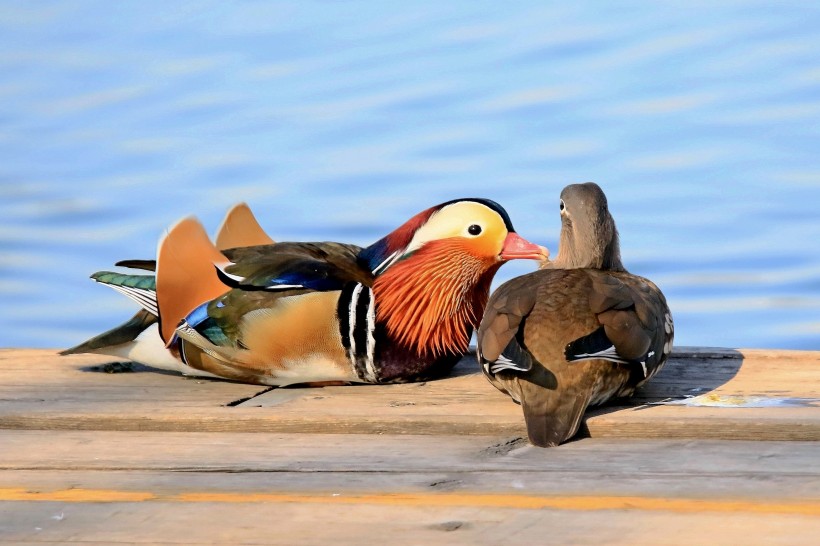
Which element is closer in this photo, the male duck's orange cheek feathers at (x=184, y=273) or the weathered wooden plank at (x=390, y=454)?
the weathered wooden plank at (x=390, y=454)

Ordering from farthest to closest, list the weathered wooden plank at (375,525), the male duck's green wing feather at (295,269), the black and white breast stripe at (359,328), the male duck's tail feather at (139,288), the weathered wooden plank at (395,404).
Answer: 1. the male duck's tail feather at (139,288)
2. the male duck's green wing feather at (295,269)
3. the black and white breast stripe at (359,328)
4. the weathered wooden plank at (395,404)
5. the weathered wooden plank at (375,525)

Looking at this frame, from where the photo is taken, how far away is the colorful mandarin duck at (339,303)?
4.78 m

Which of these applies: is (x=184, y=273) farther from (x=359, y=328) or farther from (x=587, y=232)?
(x=587, y=232)

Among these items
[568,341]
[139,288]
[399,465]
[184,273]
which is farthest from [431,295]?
[399,465]

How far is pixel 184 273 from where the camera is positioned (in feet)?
16.1

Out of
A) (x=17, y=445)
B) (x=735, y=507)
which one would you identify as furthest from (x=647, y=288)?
(x=17, y=445)

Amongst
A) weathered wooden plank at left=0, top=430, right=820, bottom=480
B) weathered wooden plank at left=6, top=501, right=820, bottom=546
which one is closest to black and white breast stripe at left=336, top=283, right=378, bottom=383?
weathered wooden plank at left=0, top=430, right=820, bottom=480

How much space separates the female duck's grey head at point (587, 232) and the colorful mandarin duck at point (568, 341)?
0.17m

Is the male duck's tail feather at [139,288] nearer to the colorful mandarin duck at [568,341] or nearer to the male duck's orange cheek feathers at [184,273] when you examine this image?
the male duck's orange cheek feathers at [184,273]

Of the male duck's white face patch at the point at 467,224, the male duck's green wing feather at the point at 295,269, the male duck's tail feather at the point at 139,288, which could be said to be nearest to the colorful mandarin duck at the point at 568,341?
the male duck's white face patch at the point at 467,224

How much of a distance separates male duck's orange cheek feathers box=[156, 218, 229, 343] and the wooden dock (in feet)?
0.86

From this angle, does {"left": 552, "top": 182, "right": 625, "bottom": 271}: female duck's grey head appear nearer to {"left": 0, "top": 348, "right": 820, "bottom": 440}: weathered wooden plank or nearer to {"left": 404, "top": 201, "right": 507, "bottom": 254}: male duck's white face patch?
{"left": 404, "top": 201, "right": 507, "bottom": 254}: male duck's white face patch

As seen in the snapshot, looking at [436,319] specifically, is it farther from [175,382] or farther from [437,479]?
[437,479]

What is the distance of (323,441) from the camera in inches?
159
